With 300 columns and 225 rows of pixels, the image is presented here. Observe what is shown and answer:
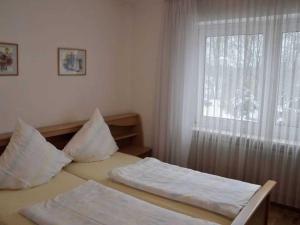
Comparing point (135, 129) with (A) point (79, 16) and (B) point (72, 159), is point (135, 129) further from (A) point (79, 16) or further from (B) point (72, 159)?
(A) point (79, 16)

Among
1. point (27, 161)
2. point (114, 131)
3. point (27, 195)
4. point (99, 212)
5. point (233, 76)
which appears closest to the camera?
point (99, 212)

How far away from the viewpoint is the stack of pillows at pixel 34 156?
7.50 feet

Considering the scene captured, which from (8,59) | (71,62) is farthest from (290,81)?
(8,59)

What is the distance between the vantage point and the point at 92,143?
2998 mm

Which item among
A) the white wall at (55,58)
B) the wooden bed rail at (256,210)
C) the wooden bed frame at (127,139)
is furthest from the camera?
the white wall at (55,58)

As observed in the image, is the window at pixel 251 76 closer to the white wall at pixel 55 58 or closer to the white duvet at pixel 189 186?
the white duvet at pixel 189 186

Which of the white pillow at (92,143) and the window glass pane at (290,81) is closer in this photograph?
the window glass pane at (290,81)

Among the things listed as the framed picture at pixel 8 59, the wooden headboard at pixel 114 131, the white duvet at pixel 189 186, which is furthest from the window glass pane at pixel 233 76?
the framed picture at pixel 8 59

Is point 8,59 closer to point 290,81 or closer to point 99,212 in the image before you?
point 99,212

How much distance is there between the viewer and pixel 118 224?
66.3 inches

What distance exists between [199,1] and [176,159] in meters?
2.04

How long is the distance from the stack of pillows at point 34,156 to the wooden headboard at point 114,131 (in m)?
0.14

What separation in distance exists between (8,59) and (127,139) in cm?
197

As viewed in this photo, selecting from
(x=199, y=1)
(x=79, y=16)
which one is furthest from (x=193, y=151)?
(x=79, y=16)
